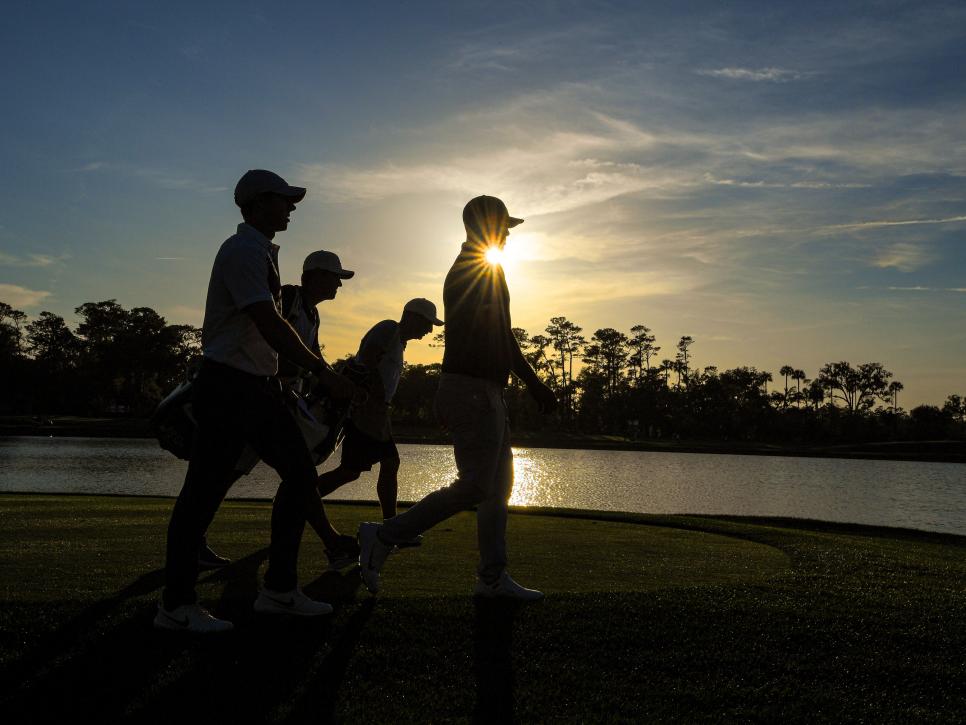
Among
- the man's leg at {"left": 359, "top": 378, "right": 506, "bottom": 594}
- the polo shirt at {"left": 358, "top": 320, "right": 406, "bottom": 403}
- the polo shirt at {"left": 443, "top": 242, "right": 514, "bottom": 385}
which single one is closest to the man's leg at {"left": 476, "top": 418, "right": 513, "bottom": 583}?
the man's leg at {"left": 359, "top": 378, "right": 506, "bottom": 594}

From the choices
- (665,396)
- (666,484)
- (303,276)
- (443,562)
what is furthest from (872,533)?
(665,396)

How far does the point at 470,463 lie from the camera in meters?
4.37

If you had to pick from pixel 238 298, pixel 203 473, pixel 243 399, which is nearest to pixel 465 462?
pixel 243 399

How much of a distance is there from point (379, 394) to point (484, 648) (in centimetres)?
Answer: 329

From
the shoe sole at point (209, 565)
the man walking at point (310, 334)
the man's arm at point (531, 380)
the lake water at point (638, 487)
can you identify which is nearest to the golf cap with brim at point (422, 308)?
the man walking at point (310, 334)

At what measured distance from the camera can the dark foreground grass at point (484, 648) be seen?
291cm

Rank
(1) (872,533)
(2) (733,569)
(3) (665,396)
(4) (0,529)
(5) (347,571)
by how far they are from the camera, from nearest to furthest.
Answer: (5) (347,571) < (2) (733,569) < (4) (0,529) < (1) (872,533) < (3) (665,396)

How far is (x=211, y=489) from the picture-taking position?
3.72 m

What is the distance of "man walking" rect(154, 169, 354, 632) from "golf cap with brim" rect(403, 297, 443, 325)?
261 cm

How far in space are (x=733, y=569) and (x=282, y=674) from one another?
338cm

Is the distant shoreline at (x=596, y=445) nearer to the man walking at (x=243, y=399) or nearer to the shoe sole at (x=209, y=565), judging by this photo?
the shoe sole at (x=209, y=565)

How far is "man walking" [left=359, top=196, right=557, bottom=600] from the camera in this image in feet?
14.1

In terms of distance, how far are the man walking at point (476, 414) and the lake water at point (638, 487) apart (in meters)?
16.9

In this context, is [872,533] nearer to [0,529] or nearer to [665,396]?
[0,529]
